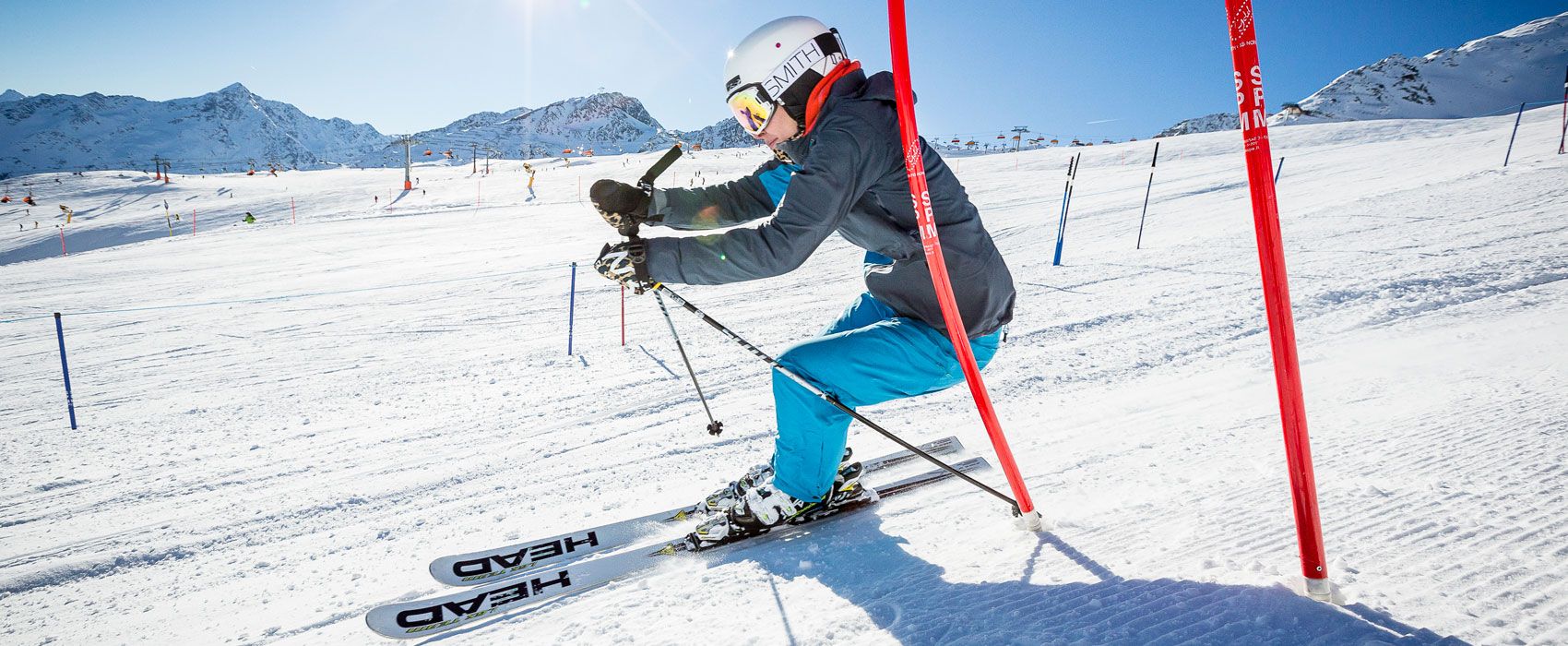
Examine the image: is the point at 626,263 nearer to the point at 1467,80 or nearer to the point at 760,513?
the point at 760,513

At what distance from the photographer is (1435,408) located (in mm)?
3080

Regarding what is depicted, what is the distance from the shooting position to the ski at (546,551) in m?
2.88

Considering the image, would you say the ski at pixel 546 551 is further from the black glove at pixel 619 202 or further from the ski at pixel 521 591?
the black glove at pixel 619 202

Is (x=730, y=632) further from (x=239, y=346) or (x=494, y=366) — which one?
(x=239, y=346)

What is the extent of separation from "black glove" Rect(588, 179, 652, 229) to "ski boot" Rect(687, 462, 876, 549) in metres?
1.28

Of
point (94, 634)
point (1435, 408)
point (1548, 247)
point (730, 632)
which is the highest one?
point (1548, 247)

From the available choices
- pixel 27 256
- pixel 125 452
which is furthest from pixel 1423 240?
pixel 27 256

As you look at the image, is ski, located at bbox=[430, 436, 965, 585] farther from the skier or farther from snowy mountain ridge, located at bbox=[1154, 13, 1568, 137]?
snowy mountain ridge, located at bbox=[1154, 13, 1568, 137]

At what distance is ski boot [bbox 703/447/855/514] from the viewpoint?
2988mm

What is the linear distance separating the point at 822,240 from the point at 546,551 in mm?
1985

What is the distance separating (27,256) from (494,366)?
29.7 meters

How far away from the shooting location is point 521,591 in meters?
2.59

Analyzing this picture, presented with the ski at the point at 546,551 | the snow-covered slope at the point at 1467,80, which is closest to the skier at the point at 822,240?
the ski at the point at 546,551

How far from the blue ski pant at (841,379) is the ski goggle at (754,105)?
889 mm
